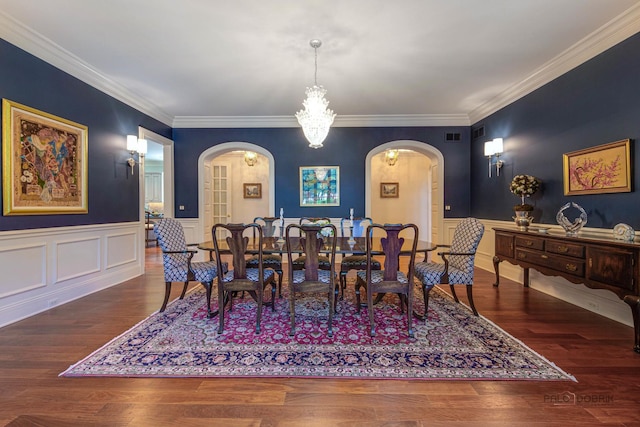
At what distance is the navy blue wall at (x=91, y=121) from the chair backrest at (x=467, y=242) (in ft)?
14.6

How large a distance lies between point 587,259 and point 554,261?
0.38m

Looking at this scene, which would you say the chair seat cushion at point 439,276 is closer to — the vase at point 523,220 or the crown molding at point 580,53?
the vase at point 523,220

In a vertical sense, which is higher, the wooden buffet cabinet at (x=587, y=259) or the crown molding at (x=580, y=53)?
the crown molding at (x=580, y=53)

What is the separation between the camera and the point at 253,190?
7961mm

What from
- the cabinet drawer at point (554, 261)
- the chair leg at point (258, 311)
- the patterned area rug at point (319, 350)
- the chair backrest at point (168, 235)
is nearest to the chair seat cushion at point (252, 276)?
the chair leg at point (258, 311)

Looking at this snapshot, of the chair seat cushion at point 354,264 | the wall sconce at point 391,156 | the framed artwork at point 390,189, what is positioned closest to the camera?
the chair seat cushion at point 354,264

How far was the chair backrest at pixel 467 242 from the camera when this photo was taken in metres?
2.88

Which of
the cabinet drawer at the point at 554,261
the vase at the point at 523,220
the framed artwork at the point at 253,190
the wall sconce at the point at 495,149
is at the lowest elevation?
the cabinet drawer at the point at 554,261

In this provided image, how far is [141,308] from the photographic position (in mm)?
3205

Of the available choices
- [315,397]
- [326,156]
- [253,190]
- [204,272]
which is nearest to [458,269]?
[315,397]

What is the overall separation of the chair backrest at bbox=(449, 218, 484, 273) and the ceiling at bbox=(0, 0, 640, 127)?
76.7 inches

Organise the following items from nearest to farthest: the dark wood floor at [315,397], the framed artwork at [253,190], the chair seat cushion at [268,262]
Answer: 1. the dark wood floor at [315,397]
2. the chair seat cushion at [268,262]
3. the framed artwork at [253,190]

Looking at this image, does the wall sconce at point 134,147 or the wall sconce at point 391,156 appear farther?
the wall sconce at point 391,156

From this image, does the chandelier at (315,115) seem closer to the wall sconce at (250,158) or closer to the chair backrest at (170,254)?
the chair backrest at (170,254)
